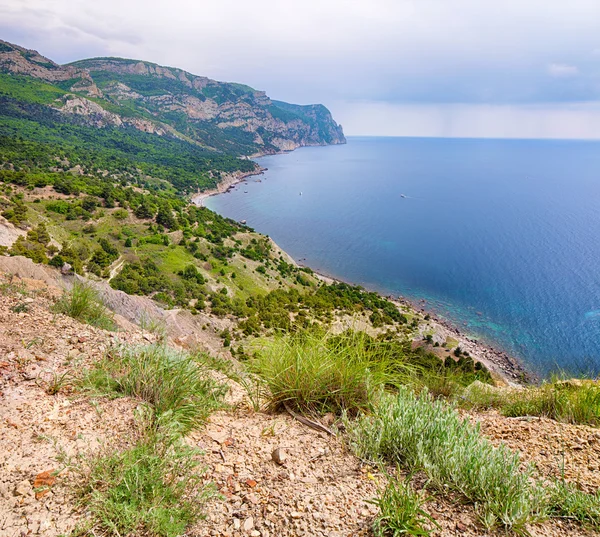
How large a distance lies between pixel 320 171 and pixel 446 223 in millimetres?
105826

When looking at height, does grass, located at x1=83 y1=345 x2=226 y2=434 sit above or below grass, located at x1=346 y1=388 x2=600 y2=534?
below

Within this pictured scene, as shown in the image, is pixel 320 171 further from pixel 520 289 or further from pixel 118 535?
pixel 118 535

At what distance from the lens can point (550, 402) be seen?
4.28 meters

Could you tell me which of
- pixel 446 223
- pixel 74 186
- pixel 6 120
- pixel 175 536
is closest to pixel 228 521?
pixel 175 536

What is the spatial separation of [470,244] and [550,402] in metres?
81.5

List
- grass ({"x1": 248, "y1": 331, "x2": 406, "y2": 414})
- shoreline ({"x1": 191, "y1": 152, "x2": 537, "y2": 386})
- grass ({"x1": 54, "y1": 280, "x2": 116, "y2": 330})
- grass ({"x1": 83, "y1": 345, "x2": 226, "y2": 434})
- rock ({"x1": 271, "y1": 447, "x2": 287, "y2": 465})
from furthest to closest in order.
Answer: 1. shoreline ({"x1": 191, "y1": 152, "x2": 537, "y2": 386})
2. grass ({"x1": 54, "y1": 280, "x2": 116, "y2": 330})
3. grass ({"x1": 248, "y1": 331, "x2": 406, "y2": 414})
4. grass ({"x1": 83, "y1": 345, "x2": 226, "y2": 434})
5. rock ({"x1": 271, "y1": 447, "x2": 287, "y2": 465})

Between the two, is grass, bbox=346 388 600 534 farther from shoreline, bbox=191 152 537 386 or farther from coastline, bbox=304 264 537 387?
coastline, bbox=304 264 537 387

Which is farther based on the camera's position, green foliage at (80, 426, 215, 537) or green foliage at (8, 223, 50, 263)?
green foliage at (8, 223, 50, 263)

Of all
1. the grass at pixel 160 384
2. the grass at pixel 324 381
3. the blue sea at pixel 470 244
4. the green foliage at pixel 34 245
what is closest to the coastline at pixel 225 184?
the blue sea at pixel 470 244

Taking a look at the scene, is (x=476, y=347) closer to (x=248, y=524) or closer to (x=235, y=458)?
(x=235, y=458)

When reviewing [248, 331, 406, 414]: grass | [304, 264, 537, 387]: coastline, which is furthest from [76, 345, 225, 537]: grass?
[304, 264, 537, 387]: coastline

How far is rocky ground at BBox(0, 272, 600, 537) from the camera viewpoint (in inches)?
82.6

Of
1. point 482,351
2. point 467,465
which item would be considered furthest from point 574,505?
point 482,351

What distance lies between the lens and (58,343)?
13.2ft
